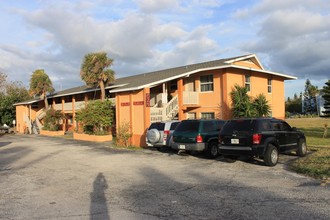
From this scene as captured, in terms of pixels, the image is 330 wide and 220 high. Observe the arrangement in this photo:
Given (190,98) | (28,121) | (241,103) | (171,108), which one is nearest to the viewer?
(171,108)

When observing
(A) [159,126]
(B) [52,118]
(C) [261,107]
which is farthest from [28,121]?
(C) [261,107]

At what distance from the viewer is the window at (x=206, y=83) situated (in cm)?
2418

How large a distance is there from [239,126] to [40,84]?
2959cm

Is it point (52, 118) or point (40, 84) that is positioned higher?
point (40, 84)

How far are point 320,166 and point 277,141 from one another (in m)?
1.82

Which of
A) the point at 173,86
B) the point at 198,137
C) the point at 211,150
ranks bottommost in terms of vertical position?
the point at 211,150

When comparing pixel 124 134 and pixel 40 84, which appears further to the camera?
pixel 40 84

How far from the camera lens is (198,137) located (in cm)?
1439

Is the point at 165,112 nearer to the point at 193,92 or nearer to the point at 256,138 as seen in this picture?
the point at 193,92

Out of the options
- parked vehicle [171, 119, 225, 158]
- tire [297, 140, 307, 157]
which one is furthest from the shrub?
tire [297, 140, 307, 157]

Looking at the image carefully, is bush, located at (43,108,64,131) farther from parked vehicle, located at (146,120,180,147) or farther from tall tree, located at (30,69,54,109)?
parked vehicle, located at (146,120,180,147)

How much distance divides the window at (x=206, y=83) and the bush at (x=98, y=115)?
290 inches

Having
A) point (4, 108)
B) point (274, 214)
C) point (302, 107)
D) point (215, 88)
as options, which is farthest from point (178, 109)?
point (302, 107)

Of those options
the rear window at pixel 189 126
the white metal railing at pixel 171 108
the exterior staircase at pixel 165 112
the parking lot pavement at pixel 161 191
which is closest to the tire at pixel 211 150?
the rear window at pixel 189 126
